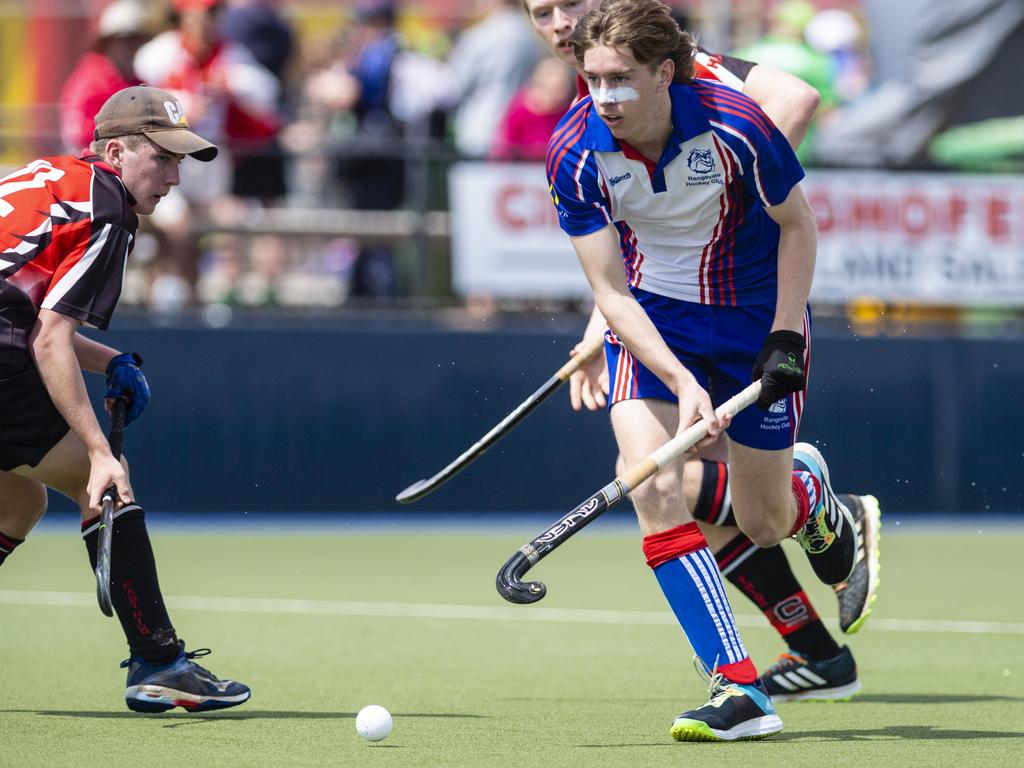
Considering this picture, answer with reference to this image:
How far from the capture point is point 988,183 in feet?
41.7

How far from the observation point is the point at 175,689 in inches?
222

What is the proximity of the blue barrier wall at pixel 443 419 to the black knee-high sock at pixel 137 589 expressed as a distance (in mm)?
6009

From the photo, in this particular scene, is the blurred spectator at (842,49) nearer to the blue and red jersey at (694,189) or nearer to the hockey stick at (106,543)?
the blue and red jersey at (694,189)

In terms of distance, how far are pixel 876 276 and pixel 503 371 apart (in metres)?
2.62

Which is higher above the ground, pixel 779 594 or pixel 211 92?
pixel 211 92

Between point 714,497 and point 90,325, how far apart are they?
220cm

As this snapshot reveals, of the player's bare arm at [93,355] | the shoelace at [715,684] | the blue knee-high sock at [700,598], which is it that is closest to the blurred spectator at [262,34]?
the player's bare arm at [93,355]

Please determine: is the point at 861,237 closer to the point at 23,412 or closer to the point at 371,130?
the point at 371,130

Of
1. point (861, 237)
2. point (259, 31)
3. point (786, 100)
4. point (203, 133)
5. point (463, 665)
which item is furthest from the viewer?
point (259, 31)

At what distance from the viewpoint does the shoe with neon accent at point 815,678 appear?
6.17 metres

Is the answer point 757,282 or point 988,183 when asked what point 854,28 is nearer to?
point 988,183

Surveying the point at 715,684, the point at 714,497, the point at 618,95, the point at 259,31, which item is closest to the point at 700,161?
the point at 618,95

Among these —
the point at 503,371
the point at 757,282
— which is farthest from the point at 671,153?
the point at 503,371

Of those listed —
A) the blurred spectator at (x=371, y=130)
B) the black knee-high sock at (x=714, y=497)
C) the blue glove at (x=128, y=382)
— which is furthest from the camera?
the blurred spectator at (x=371, y=130)
